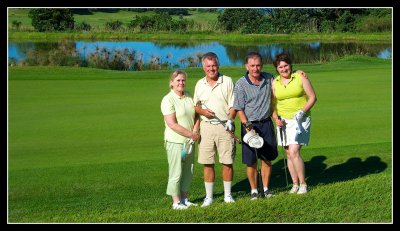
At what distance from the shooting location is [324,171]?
7.52 m

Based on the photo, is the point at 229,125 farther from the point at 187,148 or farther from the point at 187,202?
the point at 187,202

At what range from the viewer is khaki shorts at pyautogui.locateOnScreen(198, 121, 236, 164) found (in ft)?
20.2

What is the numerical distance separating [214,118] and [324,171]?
199 cm

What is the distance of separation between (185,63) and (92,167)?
51.6ft

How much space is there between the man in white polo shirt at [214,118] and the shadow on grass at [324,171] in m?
0.73

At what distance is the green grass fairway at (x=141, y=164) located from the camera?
19.0 ft

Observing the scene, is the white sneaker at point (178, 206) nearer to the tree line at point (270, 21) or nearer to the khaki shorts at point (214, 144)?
the khaki shorts at point (214, 144)

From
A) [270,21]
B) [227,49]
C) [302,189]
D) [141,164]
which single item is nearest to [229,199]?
[302,189]

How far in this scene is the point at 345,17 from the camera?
33031 mm

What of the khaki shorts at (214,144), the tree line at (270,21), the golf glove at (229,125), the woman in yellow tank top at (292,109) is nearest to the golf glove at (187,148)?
the khaki shorts at (214,144)

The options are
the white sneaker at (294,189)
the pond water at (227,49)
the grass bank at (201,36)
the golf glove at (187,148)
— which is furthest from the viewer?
the grass bank at (201,36)

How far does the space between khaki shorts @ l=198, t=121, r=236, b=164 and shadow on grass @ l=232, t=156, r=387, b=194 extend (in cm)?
81

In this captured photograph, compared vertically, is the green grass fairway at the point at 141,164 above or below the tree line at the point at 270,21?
below

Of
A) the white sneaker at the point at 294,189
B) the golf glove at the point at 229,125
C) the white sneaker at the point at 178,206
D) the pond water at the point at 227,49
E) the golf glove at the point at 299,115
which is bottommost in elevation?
the white sneaker at the point at 178,206
